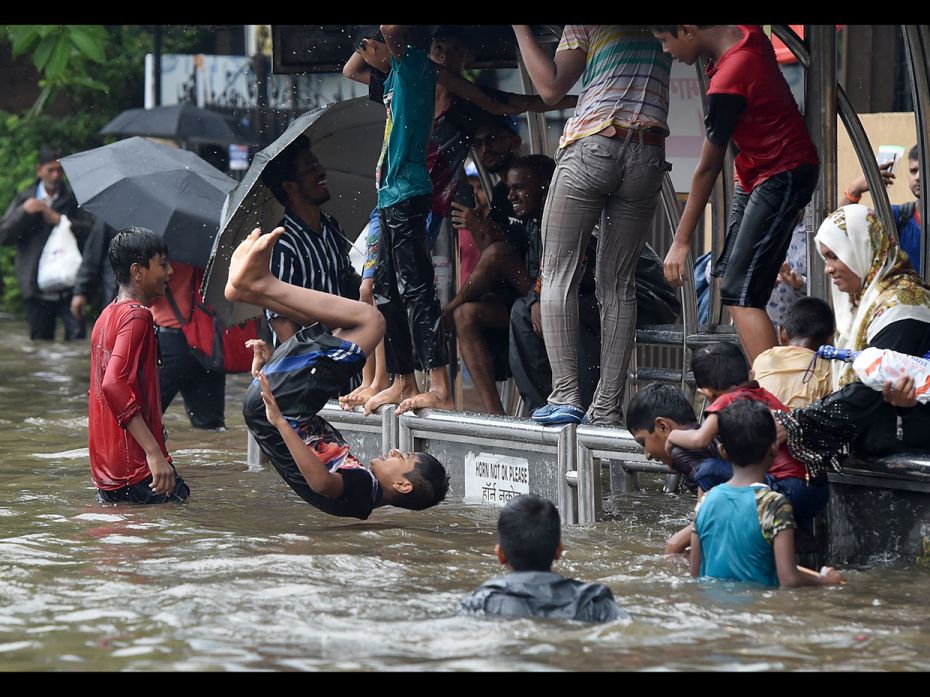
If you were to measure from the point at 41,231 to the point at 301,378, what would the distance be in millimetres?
12124

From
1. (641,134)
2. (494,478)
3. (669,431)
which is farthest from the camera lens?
(494,478)

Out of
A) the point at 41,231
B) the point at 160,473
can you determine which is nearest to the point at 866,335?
the point at 160,473

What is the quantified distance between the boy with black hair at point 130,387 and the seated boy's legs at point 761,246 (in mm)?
2832

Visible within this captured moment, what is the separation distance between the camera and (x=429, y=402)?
8.70 meters

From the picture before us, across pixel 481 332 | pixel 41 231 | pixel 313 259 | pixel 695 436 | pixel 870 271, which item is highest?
pixel 41 231

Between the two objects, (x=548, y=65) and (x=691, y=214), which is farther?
(x=548, y=65)

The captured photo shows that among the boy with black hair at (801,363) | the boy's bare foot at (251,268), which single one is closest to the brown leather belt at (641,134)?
the boy with black hair at (801,363)

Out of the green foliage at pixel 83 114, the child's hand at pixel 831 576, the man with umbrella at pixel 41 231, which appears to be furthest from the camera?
the green foliage at pixel 83 114

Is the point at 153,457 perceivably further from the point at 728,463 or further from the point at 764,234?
the point at 764,234

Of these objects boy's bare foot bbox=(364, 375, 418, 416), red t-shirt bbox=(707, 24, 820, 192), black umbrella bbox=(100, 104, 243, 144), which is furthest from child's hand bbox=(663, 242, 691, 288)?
black umbrella bbox=(100, 104, 243, 144)

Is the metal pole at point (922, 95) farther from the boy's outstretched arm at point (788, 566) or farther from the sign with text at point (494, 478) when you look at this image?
the boy's outstretched arm at point (788, 566)

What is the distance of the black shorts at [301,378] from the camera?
7.25m

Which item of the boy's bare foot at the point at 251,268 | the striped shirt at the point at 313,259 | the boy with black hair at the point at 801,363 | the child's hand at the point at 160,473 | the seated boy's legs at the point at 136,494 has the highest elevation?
the striped shirt at the point at 313,259

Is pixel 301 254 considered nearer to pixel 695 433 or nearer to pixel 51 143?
pixel 695 433
